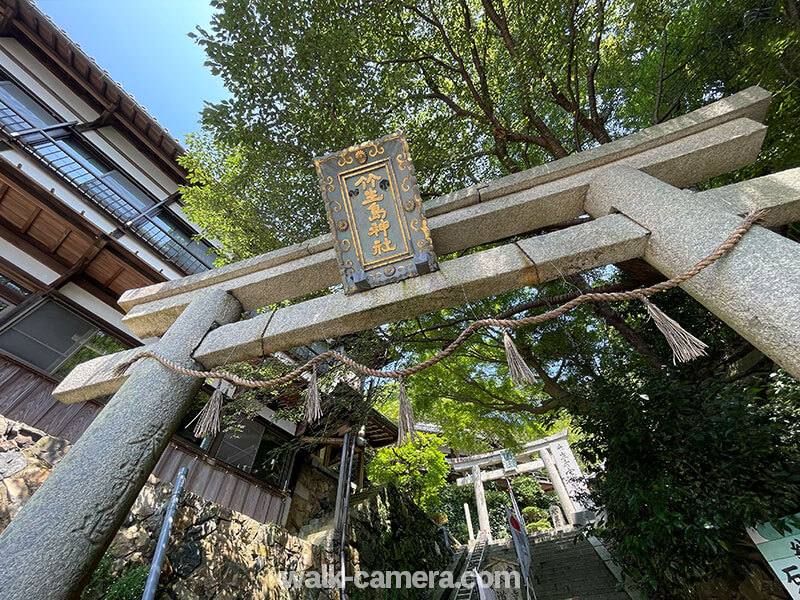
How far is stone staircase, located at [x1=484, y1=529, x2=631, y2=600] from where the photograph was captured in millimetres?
6477

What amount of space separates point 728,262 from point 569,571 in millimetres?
8965

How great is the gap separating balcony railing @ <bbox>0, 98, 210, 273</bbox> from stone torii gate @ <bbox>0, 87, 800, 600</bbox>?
3.92m

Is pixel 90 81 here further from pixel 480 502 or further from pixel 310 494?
pixel 480 502

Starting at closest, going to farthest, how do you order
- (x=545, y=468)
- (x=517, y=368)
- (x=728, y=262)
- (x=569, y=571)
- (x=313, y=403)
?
(x=728, y=262), (x=517, y=368), (x=313, y=403), (x=569, y=571), (x=545, y=468)

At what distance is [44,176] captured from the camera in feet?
18.4

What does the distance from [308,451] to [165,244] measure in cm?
608

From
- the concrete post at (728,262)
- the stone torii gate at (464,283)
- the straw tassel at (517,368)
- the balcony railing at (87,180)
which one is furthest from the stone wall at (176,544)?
the concrete post at (728,262)

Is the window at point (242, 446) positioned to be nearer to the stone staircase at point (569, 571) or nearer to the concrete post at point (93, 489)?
the concrete post at point (93, 489)

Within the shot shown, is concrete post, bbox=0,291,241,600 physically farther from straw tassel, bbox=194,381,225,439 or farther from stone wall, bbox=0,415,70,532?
stone wall, bbox=0,415,70,532

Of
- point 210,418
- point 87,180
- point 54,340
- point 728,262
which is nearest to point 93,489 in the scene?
point 210,418

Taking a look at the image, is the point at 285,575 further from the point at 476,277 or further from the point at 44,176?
the point at 44,176

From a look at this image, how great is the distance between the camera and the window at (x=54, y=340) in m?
5.04

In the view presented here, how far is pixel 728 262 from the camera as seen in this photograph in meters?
2.00

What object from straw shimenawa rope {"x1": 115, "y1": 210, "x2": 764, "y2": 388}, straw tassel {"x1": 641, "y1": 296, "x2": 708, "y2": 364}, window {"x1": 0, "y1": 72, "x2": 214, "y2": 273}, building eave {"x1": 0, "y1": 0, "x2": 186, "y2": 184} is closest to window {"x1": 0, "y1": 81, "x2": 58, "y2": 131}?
window {"x1": 0, "y1": 72, "x2": 214, "y2": 273}
